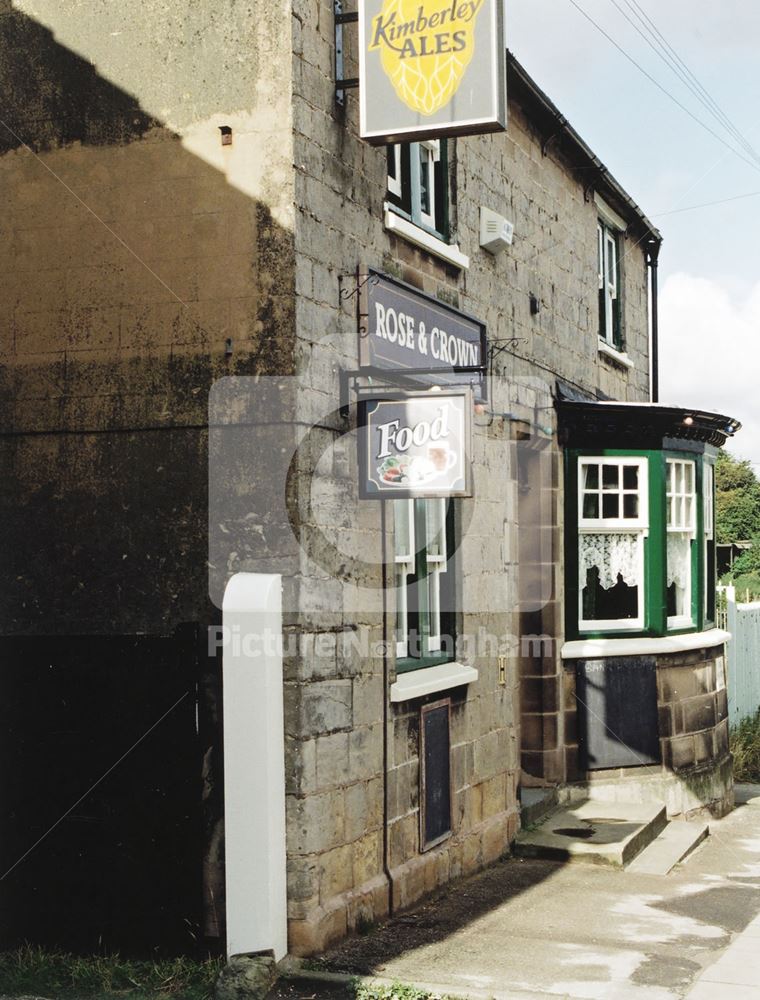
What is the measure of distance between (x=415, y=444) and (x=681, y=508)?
6191 mm

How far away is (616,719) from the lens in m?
12.7

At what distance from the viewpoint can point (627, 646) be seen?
502 inches

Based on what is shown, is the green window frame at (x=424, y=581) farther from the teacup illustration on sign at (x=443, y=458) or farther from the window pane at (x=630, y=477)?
the window pane at (x=630, y=477)

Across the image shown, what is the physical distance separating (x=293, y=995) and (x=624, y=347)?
10.5m

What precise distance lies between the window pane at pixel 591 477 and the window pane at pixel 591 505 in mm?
81

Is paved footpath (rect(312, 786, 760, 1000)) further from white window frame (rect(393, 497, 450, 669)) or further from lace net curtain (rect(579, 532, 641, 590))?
lace net curtain (rect(579, 532, 641, 590))

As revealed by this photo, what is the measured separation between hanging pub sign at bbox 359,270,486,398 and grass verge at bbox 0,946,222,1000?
12.9 ft

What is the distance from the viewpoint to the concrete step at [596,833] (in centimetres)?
1055

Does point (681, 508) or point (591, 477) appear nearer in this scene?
point (591, 477)

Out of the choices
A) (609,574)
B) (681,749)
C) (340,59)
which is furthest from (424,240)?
(681,749)

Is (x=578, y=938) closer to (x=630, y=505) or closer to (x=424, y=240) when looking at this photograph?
(x=424, y=240)

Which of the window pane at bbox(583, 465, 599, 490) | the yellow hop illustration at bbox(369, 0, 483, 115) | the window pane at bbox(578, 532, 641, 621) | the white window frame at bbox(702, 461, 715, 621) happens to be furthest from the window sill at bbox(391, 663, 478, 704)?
the white window frame at bbox(702, 461, 715, 621)

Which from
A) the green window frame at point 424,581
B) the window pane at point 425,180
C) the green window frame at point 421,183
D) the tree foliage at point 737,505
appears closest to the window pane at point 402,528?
the green window frame at point 424,581

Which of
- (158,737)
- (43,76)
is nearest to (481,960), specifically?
(158,737)
